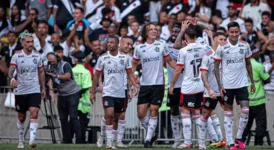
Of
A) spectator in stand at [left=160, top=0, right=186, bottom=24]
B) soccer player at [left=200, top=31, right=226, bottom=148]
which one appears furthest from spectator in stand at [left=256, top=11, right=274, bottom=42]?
soccer player at [left=200, top=31, right=226, bottom=148]

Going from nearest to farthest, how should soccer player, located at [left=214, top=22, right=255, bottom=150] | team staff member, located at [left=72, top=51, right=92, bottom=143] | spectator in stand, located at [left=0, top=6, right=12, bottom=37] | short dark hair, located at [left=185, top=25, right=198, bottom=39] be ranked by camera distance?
soccer player, located at [left=214, top=22, right=255, bottom=150], short dark hair, located at [left=185, top=25, right=198, bottom=39], team staff member, located at [left=72, top=51, right=92, bottom=143], spectator in stand, located at [left=0, top=6, right=12, bottom=37]

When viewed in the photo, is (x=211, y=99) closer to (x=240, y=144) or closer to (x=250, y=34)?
(x=240, y=144)

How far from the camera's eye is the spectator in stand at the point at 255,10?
2714 centimetres

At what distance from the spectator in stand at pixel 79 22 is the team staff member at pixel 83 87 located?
323 centimetres

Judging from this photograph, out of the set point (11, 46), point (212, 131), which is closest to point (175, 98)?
point (212, 131)

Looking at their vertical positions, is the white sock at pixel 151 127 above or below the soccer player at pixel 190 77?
below

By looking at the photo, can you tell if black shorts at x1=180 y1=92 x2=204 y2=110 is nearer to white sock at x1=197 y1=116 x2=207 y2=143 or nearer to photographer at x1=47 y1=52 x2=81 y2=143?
white sock at x1=197 y1=116 x2=207 y2=143

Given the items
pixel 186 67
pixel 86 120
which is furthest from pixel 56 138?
pixel 186 67

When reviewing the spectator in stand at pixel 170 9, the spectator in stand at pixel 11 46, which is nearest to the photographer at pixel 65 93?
the spectator in stand at pixel 11 46

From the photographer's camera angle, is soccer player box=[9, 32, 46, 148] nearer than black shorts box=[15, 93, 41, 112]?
Yes

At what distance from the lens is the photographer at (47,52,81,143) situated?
2352 centimetres

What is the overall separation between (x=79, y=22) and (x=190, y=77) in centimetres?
984

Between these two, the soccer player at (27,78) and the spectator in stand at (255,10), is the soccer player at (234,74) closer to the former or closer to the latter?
the soccer player at (27,78)

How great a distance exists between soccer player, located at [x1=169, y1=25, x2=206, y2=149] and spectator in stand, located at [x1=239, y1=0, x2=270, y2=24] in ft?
29.6
